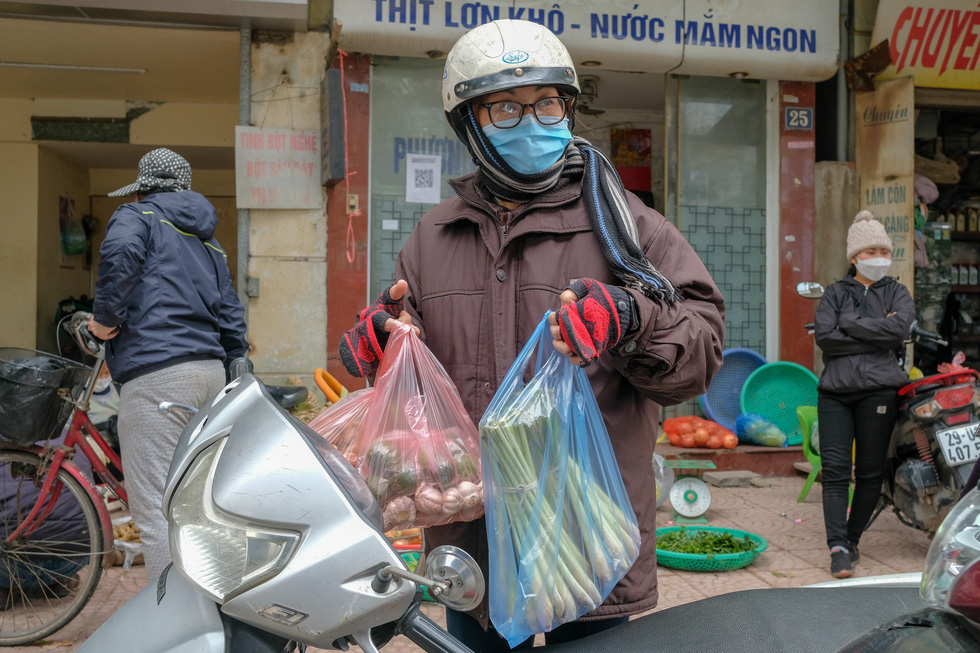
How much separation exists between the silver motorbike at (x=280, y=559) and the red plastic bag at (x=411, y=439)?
0.42 m

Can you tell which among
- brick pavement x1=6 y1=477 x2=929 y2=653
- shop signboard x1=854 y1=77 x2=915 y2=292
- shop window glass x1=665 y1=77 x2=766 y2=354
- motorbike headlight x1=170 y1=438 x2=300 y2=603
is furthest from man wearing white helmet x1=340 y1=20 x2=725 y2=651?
shop signboard x1=854 y1=77 x2=915 y2=292

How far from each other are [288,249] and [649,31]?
329 centimetres

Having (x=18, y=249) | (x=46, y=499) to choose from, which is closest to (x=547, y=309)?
(x=46, y=499)

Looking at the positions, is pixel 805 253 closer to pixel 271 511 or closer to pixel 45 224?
pixel 271 511

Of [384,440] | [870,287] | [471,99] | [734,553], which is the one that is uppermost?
[471,99]

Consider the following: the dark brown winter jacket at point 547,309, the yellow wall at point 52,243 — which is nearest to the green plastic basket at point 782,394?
the dark brown winter jacket at point 547,309

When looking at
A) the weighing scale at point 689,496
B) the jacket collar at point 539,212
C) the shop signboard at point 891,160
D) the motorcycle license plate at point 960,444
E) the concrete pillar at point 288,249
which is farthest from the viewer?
the shop signboard at point 891,160

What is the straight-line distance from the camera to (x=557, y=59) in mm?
1804

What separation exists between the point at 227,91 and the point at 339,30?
2.98 meters

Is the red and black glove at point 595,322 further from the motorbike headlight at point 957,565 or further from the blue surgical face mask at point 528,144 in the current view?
the motorbike headlight at point 957,565

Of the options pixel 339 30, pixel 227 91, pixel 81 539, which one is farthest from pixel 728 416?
pixel 227 91

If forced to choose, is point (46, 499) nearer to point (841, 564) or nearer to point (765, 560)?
point (765, 560)

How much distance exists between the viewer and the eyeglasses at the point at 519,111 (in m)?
1.84

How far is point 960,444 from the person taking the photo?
169 inches
